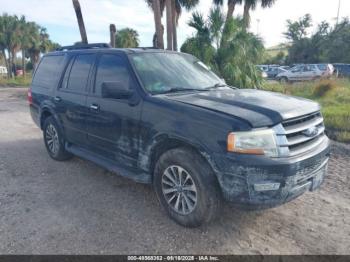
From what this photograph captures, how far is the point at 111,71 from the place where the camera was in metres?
4.16

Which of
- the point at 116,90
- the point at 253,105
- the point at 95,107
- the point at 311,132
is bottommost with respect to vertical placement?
the point at 311,132

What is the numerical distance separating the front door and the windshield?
185 millimetres

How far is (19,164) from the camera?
5.45m

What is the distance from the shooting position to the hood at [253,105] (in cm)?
293

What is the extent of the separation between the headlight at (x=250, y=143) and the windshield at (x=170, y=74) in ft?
4.15

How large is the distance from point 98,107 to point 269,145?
2.37m

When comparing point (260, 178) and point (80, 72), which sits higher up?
point (80, 72)

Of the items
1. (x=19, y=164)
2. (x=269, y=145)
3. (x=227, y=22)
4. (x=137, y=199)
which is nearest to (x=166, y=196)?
(x=137, y=199)

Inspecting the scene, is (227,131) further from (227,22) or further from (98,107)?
(227,22)

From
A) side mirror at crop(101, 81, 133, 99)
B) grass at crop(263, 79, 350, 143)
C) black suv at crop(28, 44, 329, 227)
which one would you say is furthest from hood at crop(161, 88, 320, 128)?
grass at crop(263, 79, 350, 143)

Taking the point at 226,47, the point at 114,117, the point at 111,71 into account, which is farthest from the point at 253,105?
the point at 226,47

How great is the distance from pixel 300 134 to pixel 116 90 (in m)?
2.06

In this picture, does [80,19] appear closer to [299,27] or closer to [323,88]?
[323,88]

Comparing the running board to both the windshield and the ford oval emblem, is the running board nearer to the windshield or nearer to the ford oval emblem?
the windshield
